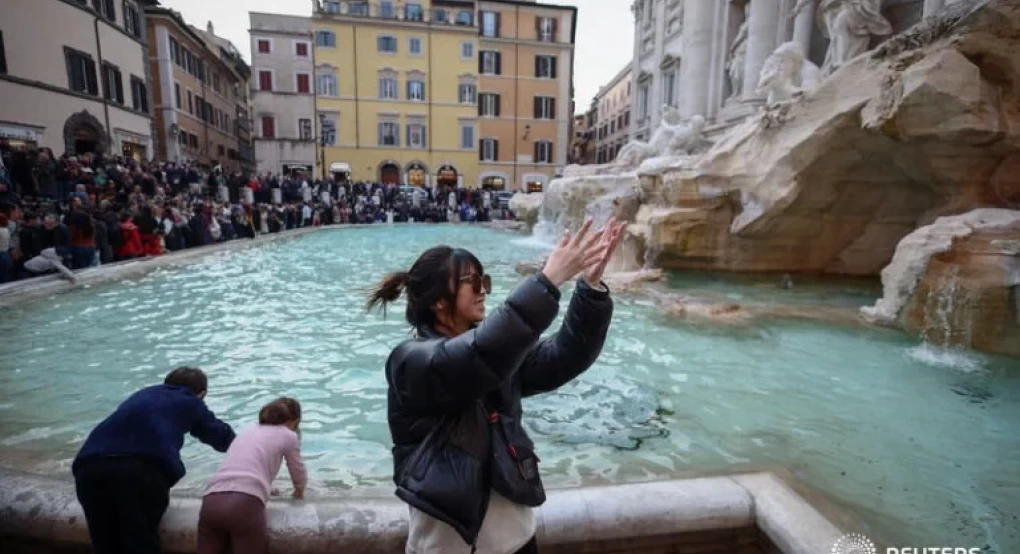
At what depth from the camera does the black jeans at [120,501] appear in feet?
7.65

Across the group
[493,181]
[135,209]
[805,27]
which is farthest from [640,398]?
[493,181]

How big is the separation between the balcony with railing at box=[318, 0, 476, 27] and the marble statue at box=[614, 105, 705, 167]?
28703mm

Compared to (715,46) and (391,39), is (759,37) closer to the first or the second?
(715,46)

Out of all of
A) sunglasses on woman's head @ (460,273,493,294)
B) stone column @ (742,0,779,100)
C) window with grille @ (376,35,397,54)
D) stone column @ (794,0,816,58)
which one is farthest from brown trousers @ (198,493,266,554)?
window with grille @ (376,35,397,54)

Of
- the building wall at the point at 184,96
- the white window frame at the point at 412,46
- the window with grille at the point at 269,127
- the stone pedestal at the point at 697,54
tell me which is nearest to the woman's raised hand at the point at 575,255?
the stone pedestal at the point at 697,54

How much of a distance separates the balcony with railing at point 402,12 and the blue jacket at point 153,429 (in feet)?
141

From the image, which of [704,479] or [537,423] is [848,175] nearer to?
[537,423]

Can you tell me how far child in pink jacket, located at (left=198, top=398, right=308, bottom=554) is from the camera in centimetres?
233

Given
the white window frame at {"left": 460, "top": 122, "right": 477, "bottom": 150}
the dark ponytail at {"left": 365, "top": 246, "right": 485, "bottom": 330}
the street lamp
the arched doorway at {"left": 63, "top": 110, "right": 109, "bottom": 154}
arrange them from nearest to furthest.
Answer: the dark ponytail at {"left": 365, "top": 246, "right": 485, "bottom": 330} < the arched doorway at {"left": 63, "top": 110, "right": 109, "bottom": 154} < the street lamp < the white window frame at {"left": 460, "top": 122, "right": 477, "bottom": 150}

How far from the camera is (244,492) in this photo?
238 centimetres

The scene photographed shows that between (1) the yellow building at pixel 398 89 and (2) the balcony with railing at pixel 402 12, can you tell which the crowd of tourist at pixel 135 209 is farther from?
(2) the balcony with railing at pixel 402 12

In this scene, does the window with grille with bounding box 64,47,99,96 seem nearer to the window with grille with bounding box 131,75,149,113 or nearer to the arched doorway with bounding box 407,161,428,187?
the window with grille with bounding box 131,75,149,113

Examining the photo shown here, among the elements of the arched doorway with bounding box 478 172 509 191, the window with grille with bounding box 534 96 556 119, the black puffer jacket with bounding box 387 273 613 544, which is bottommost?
the black puffer jacket with bounding box 387 273 613 544

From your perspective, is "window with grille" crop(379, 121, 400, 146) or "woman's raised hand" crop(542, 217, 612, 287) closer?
"woman's raised hand" crop(542, 217, 612, 287)
